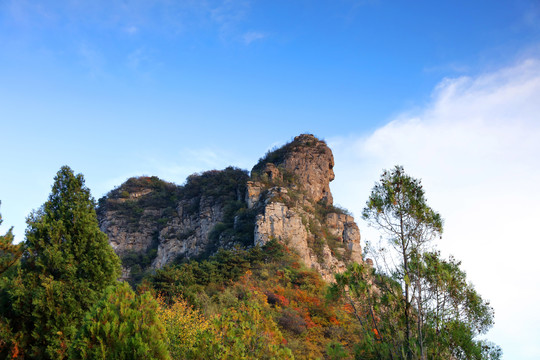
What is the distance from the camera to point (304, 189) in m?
45.5

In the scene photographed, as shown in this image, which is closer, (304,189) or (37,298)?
(37,298)

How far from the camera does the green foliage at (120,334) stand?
8.48m

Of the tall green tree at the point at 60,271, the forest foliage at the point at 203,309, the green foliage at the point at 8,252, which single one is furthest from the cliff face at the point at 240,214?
the tall green tree at the point at 60,271

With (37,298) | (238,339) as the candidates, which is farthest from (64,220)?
(238,339)

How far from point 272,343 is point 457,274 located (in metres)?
4.46

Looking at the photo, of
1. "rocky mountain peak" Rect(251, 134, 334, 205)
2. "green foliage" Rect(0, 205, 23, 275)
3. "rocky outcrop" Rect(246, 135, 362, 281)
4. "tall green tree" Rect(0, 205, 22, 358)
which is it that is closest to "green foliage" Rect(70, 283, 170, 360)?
"tall green tree" Rect(0, 205, 22, 358)

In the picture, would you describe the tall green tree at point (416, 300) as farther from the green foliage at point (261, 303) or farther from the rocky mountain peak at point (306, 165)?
the rocky mountain peak at point (306, 165)

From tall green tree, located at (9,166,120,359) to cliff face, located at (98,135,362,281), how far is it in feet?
71.4

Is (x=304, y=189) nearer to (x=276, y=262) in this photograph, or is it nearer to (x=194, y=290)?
(x=276, y=262)

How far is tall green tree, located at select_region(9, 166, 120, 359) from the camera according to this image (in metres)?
12.2

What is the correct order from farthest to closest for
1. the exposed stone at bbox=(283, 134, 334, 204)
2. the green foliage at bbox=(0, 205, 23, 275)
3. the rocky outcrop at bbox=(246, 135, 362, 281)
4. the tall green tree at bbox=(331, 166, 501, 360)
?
the exposed stone at bbox=(283, 134, 334, 204), the rocky outcrop at bbox=(246, 135, 362, 281), the green foliage at bbox=(0, 205, 23, 275), the tall green tree at bbox=(331, 166, 501, 360)

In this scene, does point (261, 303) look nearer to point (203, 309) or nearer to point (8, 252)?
point (203, 309)

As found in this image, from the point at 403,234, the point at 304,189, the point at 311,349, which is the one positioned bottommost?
the point at 311,349

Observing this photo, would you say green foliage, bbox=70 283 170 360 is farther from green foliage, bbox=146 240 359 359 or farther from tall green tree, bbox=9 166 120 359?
tall green tree, bbox=9 166 120 359
